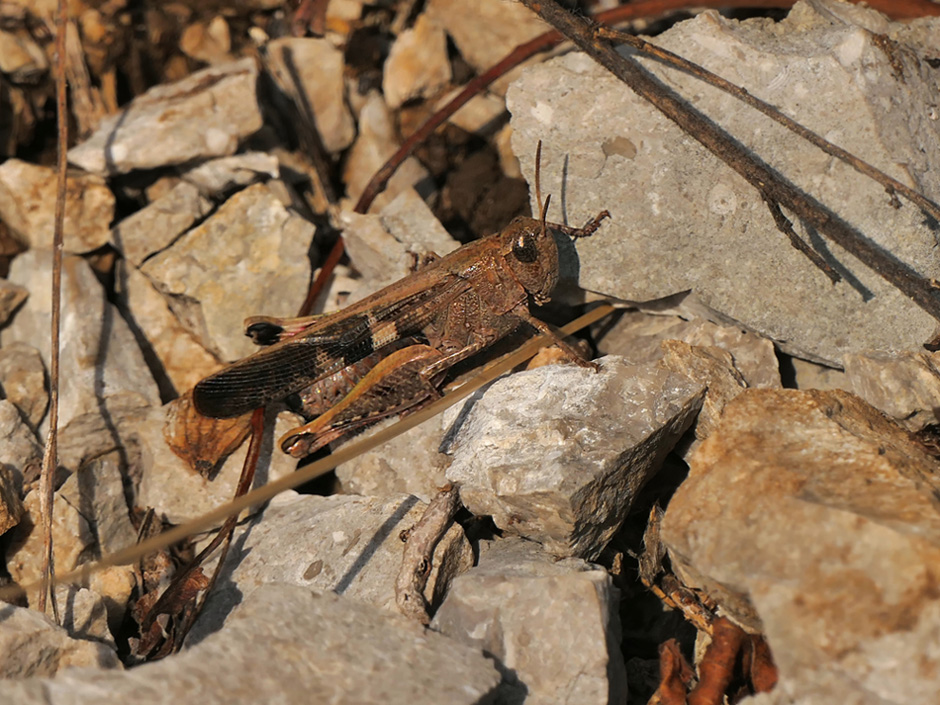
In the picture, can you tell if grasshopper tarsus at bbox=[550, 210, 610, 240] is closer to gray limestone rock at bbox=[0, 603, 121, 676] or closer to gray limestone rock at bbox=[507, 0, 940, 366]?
gray limestone rock at bbox=[507, 0, 940, 366]

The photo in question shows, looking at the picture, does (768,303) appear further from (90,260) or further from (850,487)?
(90,260)

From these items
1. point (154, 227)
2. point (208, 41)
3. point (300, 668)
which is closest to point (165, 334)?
point (154, 227)

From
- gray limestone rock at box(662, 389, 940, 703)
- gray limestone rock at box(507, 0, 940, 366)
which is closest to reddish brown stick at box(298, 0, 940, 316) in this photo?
gray limestone rock at box(507, 0, 940, 366)

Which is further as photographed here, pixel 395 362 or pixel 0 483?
pixel 395 362

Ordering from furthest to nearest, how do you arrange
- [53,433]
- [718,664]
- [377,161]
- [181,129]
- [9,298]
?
[377,161]
[181,129]
[9,298]
[53,433]
[718,664]

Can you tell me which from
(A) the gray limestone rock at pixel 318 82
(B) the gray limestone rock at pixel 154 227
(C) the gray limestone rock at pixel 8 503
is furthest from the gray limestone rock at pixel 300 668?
(A) the gray limestone rock at pixel 318 82

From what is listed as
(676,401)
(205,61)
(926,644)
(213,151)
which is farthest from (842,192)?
(205,61)

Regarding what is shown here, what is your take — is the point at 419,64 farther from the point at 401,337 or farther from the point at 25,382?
the point at 25,382
